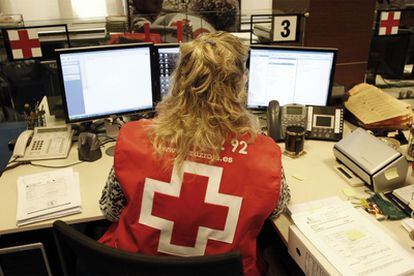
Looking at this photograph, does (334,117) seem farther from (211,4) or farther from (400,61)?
(211,4)

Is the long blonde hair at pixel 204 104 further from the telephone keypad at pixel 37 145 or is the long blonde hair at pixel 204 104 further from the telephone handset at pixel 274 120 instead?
the telephone keypad at pixel 37 145

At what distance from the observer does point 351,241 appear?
3.54 feet

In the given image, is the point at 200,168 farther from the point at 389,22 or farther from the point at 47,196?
the point at 389,22

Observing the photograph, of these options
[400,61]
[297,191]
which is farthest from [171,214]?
[400,61]

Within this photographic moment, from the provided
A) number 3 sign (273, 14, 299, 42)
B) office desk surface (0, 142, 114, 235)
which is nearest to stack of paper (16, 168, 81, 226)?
office desk surface (0, 142, 114, 235)

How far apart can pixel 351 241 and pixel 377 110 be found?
979mm

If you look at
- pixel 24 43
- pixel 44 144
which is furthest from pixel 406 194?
pixel 24 43

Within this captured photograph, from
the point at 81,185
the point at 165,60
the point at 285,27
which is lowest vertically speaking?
the point at 81,185

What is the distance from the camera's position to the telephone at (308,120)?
5.87ft

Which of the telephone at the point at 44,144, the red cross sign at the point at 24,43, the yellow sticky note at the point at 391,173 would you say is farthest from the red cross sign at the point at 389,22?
the red cross sign at the point at 24,43

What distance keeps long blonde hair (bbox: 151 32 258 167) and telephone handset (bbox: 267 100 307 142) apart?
0.70 m

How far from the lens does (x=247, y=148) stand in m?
1.06

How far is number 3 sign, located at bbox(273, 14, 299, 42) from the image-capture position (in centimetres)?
211

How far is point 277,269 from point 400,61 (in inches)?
65.6
